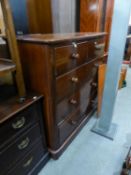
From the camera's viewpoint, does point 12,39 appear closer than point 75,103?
Yes

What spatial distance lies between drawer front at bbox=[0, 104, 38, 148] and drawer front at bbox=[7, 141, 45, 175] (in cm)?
25

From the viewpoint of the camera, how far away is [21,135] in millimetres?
928

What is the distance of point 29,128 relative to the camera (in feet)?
3.23

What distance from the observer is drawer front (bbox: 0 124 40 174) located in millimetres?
852

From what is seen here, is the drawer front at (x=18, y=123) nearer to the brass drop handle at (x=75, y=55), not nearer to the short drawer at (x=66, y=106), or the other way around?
the short drawer at (x=66, y=106)

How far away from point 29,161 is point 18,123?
15.6 inches

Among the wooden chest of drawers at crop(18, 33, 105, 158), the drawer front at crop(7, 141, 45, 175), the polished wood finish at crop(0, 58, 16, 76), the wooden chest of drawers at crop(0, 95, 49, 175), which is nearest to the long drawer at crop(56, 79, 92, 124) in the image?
the wooden chest of drawers at crop(18, 33, 105, 158)

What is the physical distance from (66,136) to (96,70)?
2.66 feet

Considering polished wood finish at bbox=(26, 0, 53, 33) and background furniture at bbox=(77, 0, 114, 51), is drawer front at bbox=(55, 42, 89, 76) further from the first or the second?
background furniture at bbox=(77, 0, 114, 51)

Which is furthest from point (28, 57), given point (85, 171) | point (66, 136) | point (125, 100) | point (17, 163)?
point (125, 100)

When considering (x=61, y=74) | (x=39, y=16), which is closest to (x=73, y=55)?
(x=61, y=74)

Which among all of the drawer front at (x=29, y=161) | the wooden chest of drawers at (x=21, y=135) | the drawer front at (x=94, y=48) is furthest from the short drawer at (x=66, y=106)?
the drawer front at (x=94, y=48)

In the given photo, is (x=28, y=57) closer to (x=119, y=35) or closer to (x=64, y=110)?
(x=64, y=110)

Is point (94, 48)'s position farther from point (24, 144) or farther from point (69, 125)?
point (24, 144)
